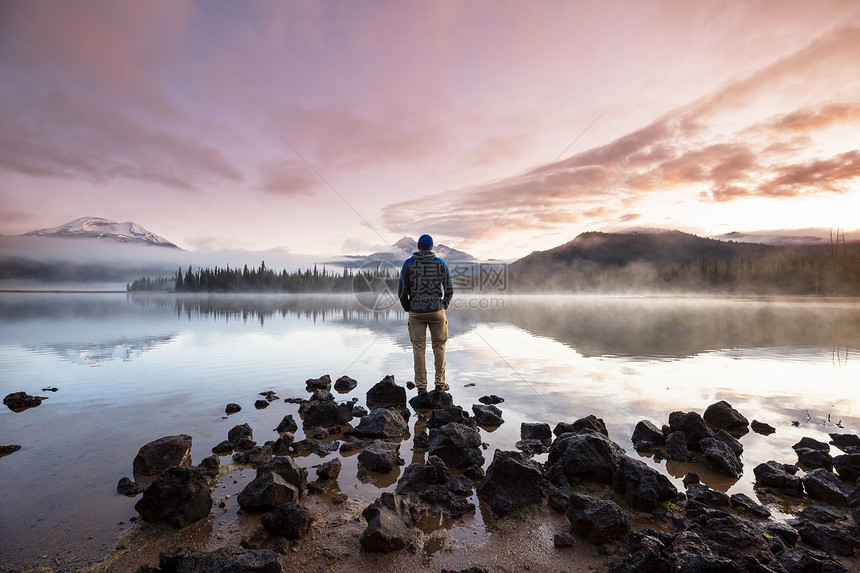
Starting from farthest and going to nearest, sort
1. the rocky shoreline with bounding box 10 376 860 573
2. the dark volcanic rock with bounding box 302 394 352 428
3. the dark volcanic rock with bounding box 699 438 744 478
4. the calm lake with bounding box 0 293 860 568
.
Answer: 1. the dark volcanic rock with bounding box 302 394 352 428
2. the dark volcanic rock with bounding box 699 438 744 478
3. the calm lake with bounding box 0 293 860 568
4. the rocky shoreline with bounding box 10 376 860 573

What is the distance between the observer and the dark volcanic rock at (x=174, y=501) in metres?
5.02

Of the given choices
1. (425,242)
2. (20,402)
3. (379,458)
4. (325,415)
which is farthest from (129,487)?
(425,242)

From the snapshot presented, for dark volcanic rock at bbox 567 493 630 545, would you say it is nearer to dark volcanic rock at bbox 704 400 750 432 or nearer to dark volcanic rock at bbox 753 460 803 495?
dark volcanic rock at bbox 753 460 803 495

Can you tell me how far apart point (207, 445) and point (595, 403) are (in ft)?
29.1

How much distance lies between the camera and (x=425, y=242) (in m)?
12.3

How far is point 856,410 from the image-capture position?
32.4 ft

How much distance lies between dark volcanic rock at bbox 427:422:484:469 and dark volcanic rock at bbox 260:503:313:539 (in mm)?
2608

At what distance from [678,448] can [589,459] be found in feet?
7.46

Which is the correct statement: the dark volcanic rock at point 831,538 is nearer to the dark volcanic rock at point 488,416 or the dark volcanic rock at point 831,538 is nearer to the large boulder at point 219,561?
the dark volcanic rock at point 488,416

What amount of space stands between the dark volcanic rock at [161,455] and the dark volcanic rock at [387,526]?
151 inches

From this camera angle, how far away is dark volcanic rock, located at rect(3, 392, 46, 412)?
32.9 feet

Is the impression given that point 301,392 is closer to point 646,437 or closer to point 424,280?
point 424,280

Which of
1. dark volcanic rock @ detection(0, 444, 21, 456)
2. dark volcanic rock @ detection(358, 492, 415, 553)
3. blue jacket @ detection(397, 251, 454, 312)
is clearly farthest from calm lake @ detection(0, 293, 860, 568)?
blue jacket @ detection(397, 251, 454, 312)

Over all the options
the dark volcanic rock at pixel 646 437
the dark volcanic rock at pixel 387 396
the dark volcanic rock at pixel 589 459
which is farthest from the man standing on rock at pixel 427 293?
the dark volcanic rock at pixel 589 459
